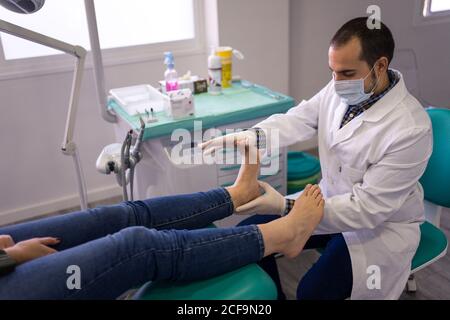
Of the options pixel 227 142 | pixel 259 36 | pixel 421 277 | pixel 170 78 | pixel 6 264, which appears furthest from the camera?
pixel 259 36

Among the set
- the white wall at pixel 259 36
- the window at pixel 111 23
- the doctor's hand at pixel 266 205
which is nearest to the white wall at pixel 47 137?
the window at pixel 111 23

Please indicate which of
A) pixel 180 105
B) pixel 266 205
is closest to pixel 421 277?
pixel 266 205

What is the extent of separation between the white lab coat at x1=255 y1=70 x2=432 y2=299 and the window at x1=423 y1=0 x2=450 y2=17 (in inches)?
98.7

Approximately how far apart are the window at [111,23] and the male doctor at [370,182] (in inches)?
59.2

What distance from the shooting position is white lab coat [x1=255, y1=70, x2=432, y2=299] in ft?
3.79

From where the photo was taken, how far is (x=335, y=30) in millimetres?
2895

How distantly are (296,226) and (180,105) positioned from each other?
0.73 metres

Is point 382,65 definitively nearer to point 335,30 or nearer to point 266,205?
point 266,205

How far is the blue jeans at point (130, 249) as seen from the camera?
0.85m

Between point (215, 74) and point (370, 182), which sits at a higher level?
point (215, 74)

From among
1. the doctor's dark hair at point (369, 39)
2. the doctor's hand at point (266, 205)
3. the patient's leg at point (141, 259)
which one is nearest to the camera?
the patient's leg at point (141, 259)

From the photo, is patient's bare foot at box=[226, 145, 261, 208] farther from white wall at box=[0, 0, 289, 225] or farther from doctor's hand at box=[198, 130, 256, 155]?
white wall at box=[0, 0, 289, 225]

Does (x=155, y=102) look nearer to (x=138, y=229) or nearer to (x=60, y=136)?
(x=60, y=136)

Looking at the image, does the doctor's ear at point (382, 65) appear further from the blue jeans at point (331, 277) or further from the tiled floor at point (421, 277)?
the tiled floor at point (421, 277)
